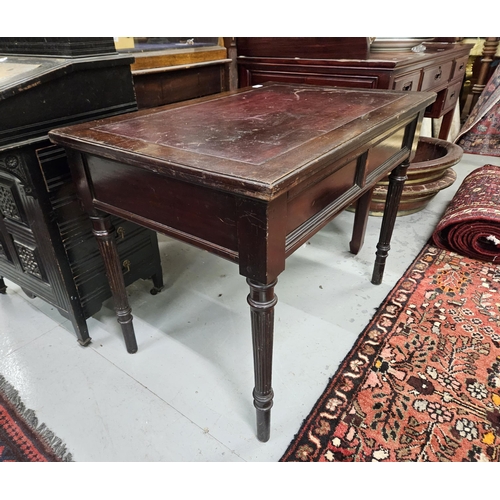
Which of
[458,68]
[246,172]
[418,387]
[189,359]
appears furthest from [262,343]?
[458,68]

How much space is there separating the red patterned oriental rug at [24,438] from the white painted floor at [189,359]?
2cm

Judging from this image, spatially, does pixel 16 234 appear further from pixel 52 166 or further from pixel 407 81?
pixel 407 81

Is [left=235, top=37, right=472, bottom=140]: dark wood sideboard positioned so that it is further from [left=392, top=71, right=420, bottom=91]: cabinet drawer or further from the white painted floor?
the white painted floor

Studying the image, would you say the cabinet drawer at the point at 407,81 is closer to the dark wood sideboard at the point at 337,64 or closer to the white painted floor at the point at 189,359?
the dark wood sideboard at the point at 337,64

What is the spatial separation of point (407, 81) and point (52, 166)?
1.72 meters

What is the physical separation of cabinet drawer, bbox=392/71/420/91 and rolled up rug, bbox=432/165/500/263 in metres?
0.65

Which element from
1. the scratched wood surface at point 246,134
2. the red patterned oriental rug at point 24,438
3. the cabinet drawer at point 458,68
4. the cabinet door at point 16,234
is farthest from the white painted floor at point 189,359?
Result: the cabinet drawer at point 458,68

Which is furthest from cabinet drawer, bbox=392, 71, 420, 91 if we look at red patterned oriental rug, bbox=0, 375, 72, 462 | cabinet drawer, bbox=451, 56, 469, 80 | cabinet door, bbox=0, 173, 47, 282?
red patterned oriental rug, bbox=0, 375, 72, 462

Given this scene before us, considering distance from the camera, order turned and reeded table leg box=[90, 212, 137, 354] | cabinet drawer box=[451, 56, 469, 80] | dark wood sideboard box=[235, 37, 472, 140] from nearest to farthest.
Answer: turned and reeded table leg box=[90, 212, 137, 354], dark wood sideboard box=[235, 37, 472, 140], cabinet drawer box=[451, 56, 469, 80]

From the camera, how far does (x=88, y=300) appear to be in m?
1.44

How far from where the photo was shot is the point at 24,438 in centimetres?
116

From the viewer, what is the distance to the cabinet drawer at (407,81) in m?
1.85

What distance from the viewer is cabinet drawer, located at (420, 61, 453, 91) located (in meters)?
2.21
